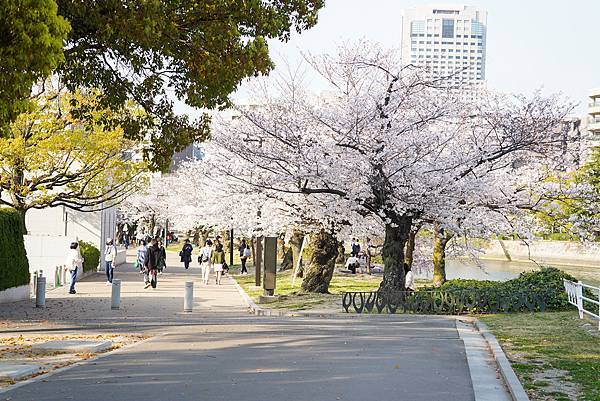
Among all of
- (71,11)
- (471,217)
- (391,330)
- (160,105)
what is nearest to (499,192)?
(471,217)

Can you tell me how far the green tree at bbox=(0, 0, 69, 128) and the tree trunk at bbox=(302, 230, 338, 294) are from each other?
65.4ft

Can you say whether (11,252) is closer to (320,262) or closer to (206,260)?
(320,262)

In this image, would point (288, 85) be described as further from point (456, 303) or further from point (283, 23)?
point (283, 23)

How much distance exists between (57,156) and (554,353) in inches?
893

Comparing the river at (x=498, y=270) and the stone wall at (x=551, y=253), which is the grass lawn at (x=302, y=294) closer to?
the river at (x=498, y=270)

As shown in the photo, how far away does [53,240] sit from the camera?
36.4 m

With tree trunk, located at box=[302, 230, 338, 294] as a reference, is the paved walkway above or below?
below

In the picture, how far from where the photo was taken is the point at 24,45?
385 inches

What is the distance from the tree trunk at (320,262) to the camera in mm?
29641

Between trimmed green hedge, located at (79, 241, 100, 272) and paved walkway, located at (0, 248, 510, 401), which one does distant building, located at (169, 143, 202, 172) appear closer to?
paved walkway, located at (0, 248, 510, 401)

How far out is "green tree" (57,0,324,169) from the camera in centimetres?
1279

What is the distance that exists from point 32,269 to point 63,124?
28.5 feet

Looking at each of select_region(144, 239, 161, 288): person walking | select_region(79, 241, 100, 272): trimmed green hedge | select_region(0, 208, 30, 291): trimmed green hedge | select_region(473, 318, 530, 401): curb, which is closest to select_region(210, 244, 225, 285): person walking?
select_region(144, 239, 161, 288): person walking

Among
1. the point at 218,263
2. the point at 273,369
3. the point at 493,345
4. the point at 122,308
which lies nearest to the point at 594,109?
the point at 218,263
